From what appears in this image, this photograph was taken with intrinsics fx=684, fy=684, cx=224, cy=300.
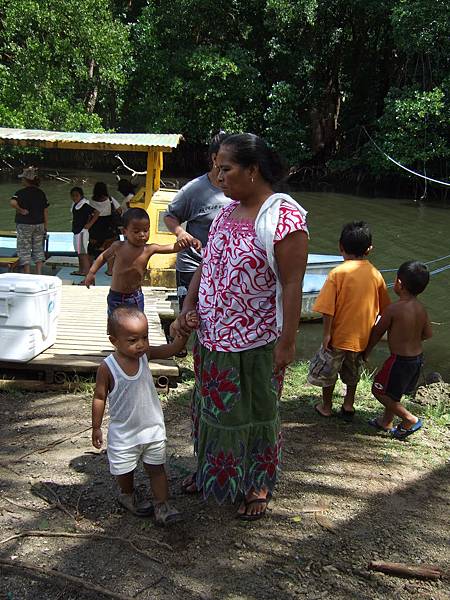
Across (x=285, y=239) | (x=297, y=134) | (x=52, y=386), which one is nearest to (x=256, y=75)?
(x=297, y=134)

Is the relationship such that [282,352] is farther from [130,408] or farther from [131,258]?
[131,258]

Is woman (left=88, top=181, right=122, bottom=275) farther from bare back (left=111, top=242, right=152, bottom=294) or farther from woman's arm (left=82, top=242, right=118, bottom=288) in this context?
bare back (left=111, top=242, right=152, bottom=294)

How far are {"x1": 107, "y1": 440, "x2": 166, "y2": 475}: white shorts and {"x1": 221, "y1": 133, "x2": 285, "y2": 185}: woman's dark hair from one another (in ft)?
4.30

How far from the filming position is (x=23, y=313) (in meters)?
5.09

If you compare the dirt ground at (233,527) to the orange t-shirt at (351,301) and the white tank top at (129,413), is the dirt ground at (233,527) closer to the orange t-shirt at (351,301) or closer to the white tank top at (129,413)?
the white tank top at (129,413)

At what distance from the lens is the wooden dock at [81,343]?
524cm

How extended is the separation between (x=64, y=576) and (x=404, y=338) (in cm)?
263

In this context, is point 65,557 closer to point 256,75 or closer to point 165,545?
point 165,545

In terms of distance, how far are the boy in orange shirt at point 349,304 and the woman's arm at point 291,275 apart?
1.67 metres

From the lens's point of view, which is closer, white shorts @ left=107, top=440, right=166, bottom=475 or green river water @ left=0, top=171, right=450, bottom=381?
white shorts @ left=107, top=440, right=166, bottom=475

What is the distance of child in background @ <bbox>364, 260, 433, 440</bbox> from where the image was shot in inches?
174

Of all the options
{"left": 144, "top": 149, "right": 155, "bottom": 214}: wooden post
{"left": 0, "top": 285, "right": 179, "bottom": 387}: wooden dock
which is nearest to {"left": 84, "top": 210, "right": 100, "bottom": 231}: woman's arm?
{"left": 144, "top": 149, "right": 155, "bottom": 214}: wooden post

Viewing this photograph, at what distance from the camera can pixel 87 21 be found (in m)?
22.4

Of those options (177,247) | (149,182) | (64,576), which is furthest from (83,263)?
(64,576)
